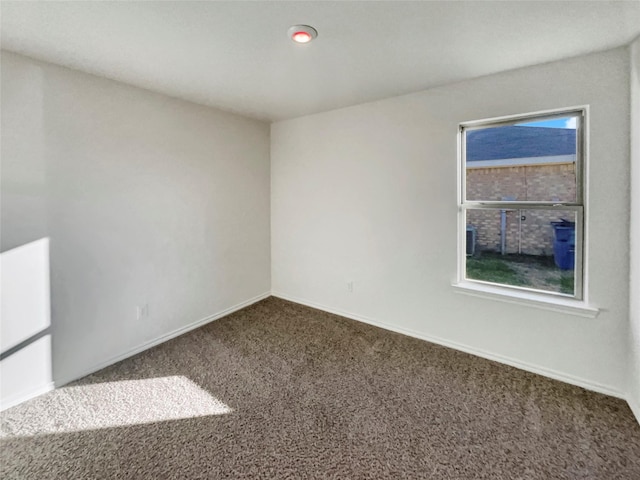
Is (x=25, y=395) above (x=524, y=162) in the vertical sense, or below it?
below

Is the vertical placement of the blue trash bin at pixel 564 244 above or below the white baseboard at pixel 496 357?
above

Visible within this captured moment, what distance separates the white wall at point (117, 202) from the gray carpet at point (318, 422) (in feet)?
1.50

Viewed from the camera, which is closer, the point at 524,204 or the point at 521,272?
the point at 524,204

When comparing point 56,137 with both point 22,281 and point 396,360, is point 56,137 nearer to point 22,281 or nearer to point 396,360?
point 22,281

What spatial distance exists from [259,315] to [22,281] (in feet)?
7.03

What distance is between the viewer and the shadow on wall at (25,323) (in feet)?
6.81

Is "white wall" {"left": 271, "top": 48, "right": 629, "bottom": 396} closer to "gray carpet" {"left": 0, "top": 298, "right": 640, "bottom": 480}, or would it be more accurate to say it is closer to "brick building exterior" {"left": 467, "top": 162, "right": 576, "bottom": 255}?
"brick building exterior" {"left": 467, "top": 162, "right": 576, "bottom": 255}

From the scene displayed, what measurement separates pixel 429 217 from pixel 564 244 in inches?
41.7

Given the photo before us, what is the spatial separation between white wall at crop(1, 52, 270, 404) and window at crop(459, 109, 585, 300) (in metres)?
2.61

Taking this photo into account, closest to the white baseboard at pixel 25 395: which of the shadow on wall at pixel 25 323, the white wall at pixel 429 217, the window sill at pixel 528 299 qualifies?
the shadow on wall at pixel 25 323

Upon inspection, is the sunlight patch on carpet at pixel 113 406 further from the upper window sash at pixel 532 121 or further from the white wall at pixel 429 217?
the upper window sash at pixel 532 121

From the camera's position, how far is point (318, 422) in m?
1.93

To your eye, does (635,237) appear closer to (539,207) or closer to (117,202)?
(539,207)

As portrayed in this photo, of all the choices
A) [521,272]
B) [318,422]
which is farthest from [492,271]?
[318,422]
